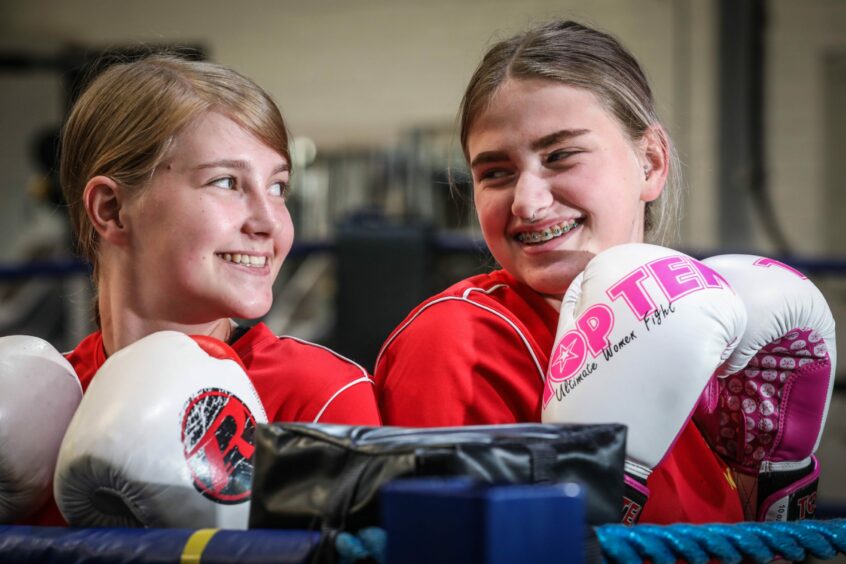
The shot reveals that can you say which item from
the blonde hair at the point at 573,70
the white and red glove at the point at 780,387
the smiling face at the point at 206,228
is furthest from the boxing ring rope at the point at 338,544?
the blonde hair at the point at 573,70

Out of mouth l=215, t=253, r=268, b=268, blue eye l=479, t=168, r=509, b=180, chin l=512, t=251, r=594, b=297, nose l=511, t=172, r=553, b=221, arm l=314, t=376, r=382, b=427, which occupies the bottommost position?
arm l=314, t=376, r=382, b=427

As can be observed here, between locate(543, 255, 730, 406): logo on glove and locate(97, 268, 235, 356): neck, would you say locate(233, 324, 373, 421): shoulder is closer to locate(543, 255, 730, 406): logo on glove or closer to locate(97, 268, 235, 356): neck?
locate(97, 268, 235, 356): neck

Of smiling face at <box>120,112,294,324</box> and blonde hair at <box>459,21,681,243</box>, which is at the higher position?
blonde hair at <box>459,21,681,243</box>

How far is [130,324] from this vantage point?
3.50 feet

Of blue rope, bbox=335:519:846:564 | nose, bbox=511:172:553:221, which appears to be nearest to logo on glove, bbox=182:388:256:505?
blue rope, bbox=335:519:846:564

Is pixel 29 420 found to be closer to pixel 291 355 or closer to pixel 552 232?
pixel 291 355

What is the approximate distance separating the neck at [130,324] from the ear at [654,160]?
571mm

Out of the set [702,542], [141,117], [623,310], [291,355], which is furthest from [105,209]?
[702,542]

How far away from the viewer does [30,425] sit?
2.73 ft

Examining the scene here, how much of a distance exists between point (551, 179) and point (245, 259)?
375 millimetres

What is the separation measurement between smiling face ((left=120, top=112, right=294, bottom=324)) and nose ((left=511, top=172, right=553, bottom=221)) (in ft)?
0.93

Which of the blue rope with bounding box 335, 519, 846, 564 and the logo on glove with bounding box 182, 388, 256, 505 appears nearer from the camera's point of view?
the blue rope with bounding box 335, 519, 846, 564

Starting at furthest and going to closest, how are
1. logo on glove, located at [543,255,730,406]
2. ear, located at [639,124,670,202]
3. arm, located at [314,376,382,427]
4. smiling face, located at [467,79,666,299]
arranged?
ear, located at [639,124,670,202], smiling face, located at [467,79,666,299], arm, located at [314,376,382,427], logo on glove, located at [543,255,730,406]

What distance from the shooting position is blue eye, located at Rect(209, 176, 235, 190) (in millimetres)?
1021
